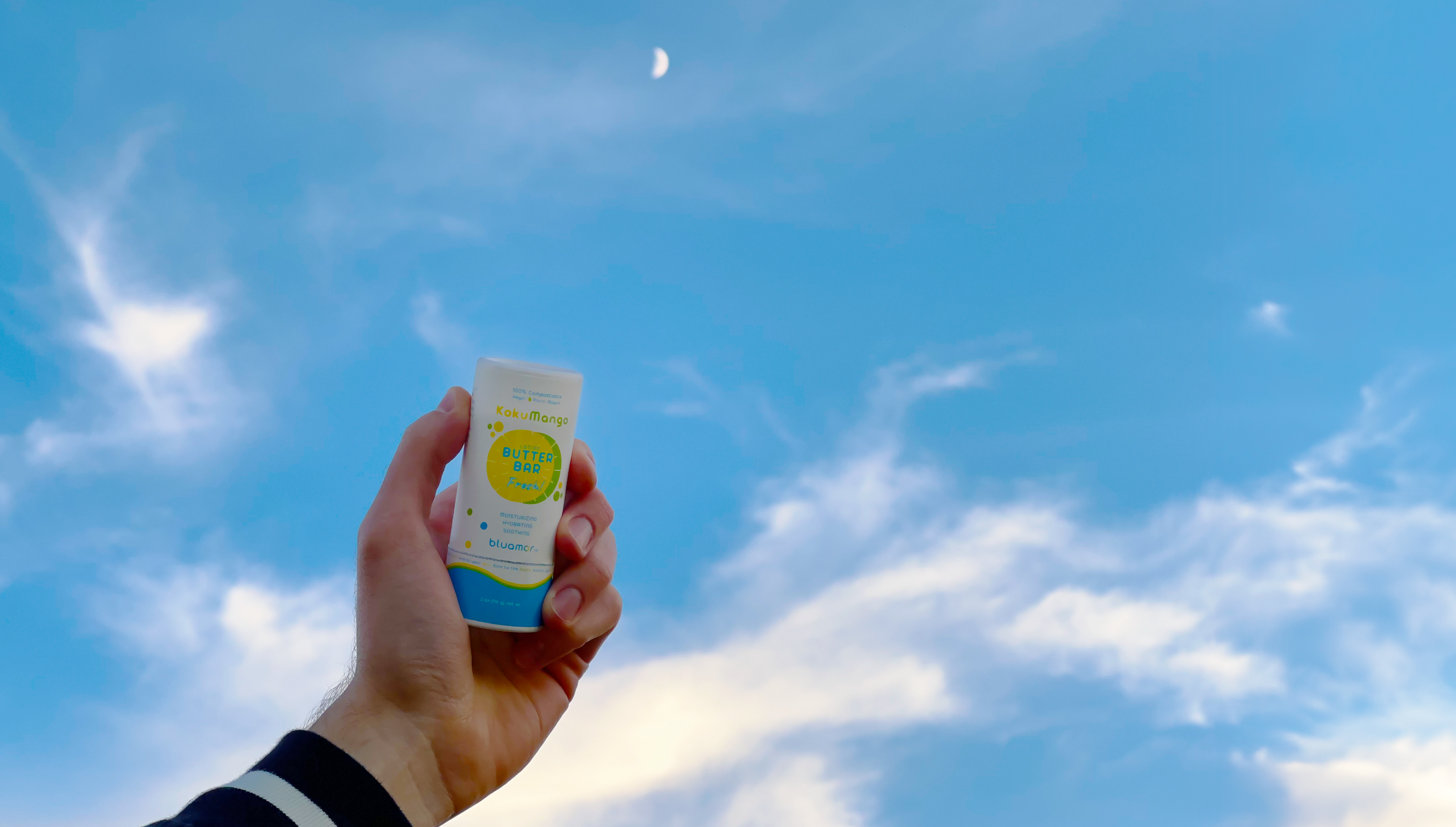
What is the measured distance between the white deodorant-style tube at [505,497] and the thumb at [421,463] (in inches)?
2.6

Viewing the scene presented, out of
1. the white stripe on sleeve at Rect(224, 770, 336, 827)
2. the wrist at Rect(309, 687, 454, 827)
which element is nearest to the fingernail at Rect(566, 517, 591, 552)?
the wrist at Rect(309, 687, 454, 827)

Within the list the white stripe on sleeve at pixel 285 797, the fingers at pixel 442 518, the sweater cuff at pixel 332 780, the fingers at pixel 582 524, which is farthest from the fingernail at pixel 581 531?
the white stripe on sleeve at pixel 285 797

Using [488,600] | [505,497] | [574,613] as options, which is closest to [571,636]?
[574,613]

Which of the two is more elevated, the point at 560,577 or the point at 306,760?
the point at 560,577

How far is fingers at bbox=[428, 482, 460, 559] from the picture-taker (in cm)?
436

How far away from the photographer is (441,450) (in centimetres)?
413

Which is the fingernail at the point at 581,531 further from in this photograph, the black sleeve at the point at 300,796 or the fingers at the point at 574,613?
the black sleeve at the point at 300,796

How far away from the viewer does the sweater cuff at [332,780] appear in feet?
11.1

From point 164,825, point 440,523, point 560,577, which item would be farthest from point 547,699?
point 164,825

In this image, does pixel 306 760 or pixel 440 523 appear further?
pixel 440 523

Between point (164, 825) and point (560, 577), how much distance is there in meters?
1.71

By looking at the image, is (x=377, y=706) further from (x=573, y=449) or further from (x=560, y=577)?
(x=573, y=449)

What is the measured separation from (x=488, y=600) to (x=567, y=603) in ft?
1.13

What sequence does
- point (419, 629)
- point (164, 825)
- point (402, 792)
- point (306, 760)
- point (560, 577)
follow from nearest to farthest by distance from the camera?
point (164, 825) → point (306, 760) → point (402, 792) → point (419, 629) → point (560, 577)
